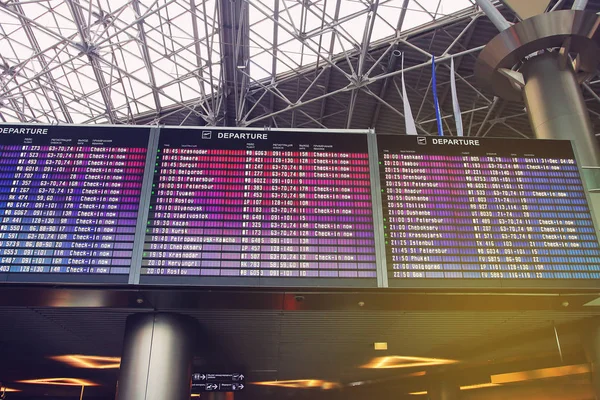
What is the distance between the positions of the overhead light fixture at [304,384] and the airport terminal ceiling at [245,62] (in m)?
10.7

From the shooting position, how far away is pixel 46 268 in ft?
21.3

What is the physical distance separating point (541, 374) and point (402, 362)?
3177mm

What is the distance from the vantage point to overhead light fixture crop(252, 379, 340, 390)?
1673 centimetres

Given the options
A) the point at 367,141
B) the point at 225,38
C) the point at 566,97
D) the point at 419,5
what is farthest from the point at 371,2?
the point at 367,141

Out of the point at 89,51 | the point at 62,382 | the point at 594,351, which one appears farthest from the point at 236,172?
the point at 89,51

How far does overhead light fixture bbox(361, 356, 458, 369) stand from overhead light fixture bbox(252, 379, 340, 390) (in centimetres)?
385

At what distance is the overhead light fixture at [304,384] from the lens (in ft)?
54.9

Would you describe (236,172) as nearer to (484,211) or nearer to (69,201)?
(69,201)

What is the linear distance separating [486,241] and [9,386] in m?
15.6

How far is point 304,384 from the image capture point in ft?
59.0

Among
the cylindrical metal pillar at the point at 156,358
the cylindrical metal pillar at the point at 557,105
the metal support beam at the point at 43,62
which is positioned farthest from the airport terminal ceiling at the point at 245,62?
the cylindrical metal pillar at the point at 156,358

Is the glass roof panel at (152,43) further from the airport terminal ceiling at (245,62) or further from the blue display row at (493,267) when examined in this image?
the blue display row at (493,267)

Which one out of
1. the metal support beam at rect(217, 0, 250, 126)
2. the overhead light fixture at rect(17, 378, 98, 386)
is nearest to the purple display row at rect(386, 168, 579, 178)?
the metal support beam at rect(217, 0, 250, 126)

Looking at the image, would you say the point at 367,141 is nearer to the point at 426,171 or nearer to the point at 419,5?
the point at 426,171
